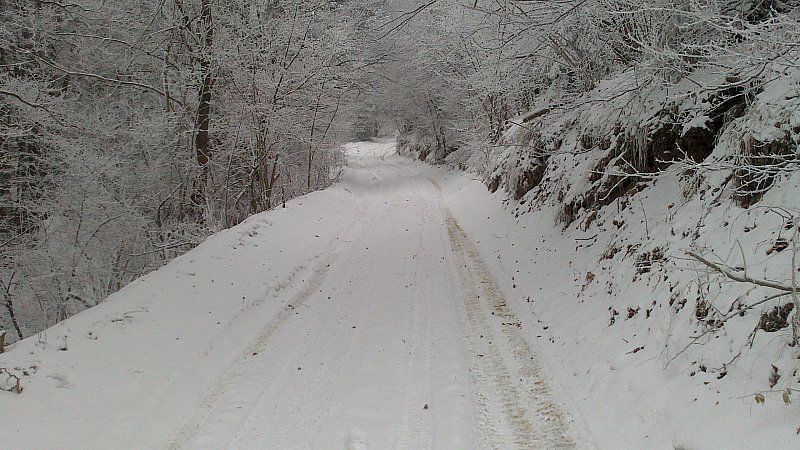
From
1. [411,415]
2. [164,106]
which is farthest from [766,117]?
[164,106]

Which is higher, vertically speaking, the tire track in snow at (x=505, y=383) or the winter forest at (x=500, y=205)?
the winter forest at (x=500, y=205)

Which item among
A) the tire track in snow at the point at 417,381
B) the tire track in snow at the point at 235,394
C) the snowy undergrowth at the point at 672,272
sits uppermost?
the snowy undergrowth at the point at 672,272

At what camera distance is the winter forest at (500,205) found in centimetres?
411

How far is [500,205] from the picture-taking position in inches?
578

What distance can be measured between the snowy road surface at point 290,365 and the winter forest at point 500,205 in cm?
5

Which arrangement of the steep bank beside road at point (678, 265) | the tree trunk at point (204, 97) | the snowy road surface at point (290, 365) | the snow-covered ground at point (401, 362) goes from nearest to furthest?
the steep bank beside road at point (678, 265), the snow-covered ground at point (401, 362), the snowy road surface at point (290, 365), the tree trunk at point (204, 97)

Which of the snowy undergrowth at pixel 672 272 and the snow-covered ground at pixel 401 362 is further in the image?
the snow-covered ground at pixel 401 362

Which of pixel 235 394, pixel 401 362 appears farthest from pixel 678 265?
pixel 235 394

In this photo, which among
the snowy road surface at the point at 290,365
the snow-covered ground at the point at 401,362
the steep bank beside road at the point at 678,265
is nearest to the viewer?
the steep bank beside road at the point at 678,265

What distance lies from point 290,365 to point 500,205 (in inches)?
401

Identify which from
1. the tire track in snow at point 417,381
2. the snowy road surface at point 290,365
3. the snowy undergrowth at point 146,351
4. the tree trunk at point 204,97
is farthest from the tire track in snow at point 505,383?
the tree trunk at point 204,97

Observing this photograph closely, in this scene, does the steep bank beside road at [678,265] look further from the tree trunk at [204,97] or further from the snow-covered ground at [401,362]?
the tree trunk at [204,97]

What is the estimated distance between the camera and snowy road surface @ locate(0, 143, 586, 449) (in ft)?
13.9

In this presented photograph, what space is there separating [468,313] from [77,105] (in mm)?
10784
